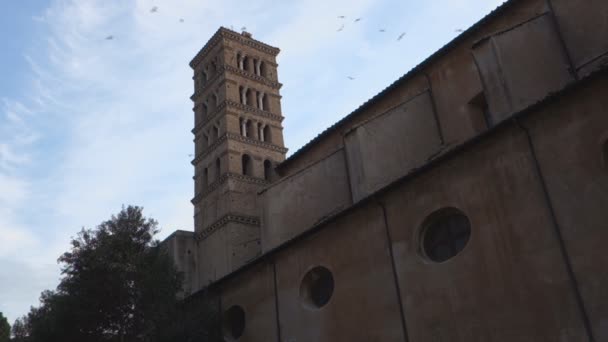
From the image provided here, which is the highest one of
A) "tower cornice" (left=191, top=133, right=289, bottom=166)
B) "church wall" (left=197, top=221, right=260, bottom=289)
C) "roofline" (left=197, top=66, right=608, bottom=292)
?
"tower cornice" (left=191, top=133, right=289, bottom=166)

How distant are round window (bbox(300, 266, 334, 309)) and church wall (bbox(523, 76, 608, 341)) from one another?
18.8 ft

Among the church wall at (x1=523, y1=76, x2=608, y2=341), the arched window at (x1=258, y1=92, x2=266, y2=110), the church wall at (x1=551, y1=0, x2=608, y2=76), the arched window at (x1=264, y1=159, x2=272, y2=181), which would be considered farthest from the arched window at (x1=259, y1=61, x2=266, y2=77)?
the church wall at (x1=523, y1=76, x2=608, y2=341)

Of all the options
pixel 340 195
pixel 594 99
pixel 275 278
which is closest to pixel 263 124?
pixel 340 195

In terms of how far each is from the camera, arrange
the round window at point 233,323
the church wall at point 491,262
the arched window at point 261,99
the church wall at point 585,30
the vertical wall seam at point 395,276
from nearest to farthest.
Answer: the church wall at point 491,262 < the vertical wall seam at point 395,276 < the church wall at point 585,30 < the round window at point 233,323 < the arched window at point 261,99

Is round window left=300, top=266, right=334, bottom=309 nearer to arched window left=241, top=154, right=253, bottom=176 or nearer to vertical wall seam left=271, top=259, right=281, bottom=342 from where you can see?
vertical wall seam left=271, top=259, right=281, bottom=342

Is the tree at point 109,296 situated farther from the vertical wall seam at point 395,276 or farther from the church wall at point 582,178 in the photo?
the church wall at point 582,178

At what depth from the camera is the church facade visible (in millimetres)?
9570

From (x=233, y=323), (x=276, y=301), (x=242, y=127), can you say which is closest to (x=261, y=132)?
(x=242, y=127)

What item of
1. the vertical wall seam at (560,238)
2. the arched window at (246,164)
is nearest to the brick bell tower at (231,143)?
the arched window at (246,164)

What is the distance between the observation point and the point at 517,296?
9836 mm

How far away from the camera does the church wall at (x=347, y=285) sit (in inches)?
480

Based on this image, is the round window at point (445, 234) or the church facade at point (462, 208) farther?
the round window at point (445, 234)

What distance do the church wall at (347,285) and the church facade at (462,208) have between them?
0.04 m

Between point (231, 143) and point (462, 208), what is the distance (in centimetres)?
2015
